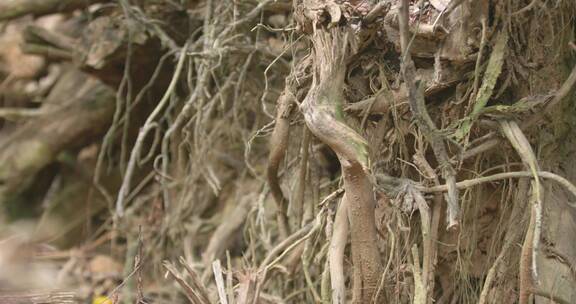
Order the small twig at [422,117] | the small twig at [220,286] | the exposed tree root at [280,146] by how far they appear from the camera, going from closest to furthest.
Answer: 1. the small twig at [422,117]
2. the small twig at [220,286]
3. the exposed tree root at [280,146]

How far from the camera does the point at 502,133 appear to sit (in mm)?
1876

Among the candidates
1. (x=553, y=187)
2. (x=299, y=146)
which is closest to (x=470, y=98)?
(x=553, y=187)

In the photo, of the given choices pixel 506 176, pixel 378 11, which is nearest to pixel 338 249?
pixel 506 176

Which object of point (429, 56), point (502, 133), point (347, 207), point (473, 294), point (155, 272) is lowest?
point (155, 272)

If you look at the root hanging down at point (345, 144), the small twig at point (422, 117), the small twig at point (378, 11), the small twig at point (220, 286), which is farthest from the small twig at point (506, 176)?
the small twig at point (220, 286)

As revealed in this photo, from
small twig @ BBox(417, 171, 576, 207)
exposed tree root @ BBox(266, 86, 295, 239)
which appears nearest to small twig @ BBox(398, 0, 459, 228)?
small twig @ BBox(417, 171, 576, 207)

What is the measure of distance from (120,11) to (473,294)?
1.87 metres

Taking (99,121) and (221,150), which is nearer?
(221,150)

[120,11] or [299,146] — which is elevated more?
[120,11]

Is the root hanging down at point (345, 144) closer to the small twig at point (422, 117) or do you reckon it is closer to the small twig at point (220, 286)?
the small twig at point (422, 117)

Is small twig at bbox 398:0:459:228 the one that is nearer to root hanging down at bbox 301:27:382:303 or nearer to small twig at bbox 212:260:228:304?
root hanging down at bbox 301:27:382:303

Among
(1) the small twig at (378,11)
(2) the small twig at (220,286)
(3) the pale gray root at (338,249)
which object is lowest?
(2) the small twig at (220,286)

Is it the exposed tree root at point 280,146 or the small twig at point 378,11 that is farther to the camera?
the exposed tree root at point 280,146

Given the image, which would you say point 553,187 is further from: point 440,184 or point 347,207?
point 347,207
